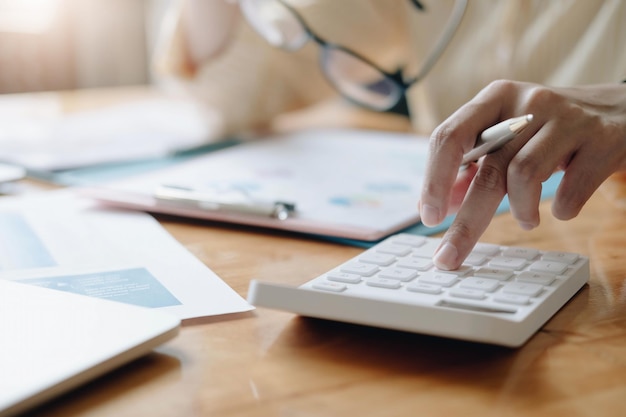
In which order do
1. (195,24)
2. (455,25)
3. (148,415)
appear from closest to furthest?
(148,415), (455,25), (195,24)

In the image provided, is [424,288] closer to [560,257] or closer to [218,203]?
[560,257]

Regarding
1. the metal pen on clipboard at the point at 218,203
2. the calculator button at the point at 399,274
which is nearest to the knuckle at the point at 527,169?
the calculator button at the point at 399,274

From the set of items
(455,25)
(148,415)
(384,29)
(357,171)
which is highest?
(384,29)

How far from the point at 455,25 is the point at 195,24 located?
1.69 feet

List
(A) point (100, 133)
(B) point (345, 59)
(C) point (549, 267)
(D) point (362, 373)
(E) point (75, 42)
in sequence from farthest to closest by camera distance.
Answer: (E) point (75, 42)
(A) point (100, 133)
(B) point (345, 59)
(C) point (549, 267)
(D) point (362, 373)

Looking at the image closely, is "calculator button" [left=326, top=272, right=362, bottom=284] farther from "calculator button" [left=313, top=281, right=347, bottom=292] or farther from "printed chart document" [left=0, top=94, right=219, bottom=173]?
"printed chart document" [left=0, top=94, right=219, bottom=173]

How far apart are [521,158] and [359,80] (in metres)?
0.39

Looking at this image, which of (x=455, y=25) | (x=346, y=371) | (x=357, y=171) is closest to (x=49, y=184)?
(x=357, y=171)

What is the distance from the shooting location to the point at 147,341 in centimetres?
39

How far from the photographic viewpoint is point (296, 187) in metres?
0.80

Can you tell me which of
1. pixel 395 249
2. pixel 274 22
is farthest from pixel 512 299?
pixel 274 22

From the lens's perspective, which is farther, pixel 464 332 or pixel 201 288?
pixel 201 288

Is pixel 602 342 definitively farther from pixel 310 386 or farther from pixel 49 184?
pixel 49 184

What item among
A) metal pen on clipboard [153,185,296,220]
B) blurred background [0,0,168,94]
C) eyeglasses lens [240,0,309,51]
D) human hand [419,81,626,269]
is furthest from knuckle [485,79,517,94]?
blurred background [0,0,168,94]
